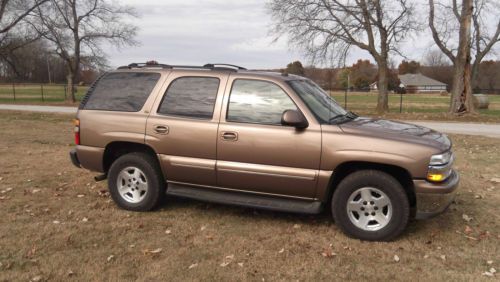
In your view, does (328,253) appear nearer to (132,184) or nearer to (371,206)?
(371,206)

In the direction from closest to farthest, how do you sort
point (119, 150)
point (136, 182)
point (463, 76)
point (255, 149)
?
point (255, 149)
point (136, 182)
point (119, 150)
point (463, 76)

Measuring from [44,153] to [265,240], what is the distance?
6561 millimetres

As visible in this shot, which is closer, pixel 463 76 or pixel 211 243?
pixel 211 243

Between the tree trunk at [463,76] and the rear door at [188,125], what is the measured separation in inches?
656

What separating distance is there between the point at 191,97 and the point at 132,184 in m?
1.36

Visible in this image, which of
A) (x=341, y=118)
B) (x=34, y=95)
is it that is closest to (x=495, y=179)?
(x=341, y=118)

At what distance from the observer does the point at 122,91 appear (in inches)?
210

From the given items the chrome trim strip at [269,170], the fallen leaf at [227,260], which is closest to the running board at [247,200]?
the chrome trim strip at [269,170]

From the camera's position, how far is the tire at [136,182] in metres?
5.14

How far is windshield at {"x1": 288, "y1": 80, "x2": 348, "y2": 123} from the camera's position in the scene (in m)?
4.64

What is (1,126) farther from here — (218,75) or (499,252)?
(499,252)

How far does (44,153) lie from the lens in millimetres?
9031

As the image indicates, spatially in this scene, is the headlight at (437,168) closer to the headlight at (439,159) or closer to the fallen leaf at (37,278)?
the headlight at (439,159)

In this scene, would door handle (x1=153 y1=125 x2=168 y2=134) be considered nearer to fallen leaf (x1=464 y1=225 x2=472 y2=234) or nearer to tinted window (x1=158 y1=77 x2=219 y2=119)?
tinted window (x1=158 y1=77 x2=219 y2=119)
